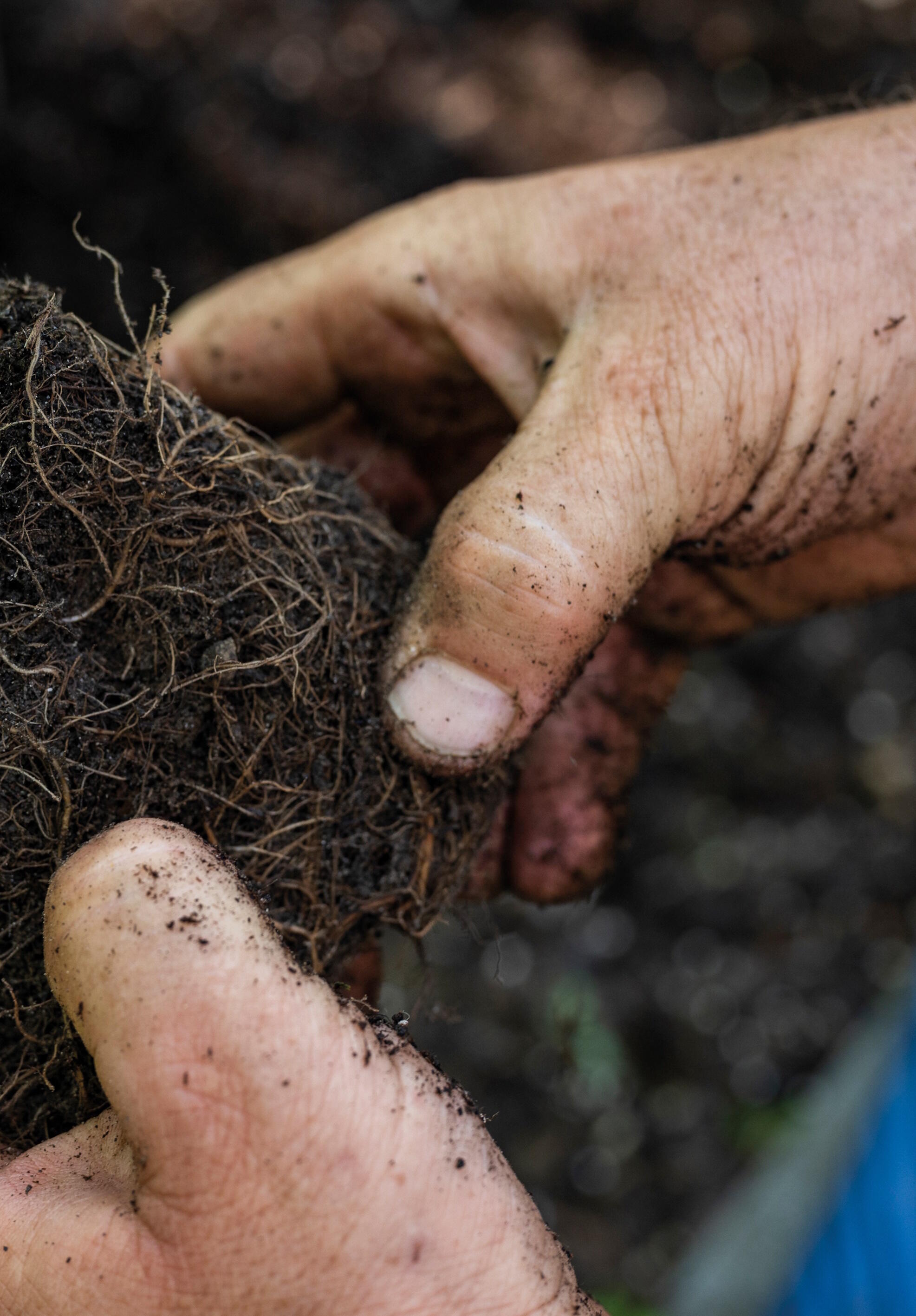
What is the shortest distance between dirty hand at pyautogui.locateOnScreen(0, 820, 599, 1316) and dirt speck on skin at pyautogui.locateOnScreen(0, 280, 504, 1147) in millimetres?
116

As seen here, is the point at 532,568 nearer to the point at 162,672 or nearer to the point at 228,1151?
the point at 162,672

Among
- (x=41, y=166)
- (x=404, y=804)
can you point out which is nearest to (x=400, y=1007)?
(x=404, y=804)

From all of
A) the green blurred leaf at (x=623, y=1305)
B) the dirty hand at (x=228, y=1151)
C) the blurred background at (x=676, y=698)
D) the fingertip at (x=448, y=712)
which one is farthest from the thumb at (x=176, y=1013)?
the green blurred leaf at (x=623, y=1305)

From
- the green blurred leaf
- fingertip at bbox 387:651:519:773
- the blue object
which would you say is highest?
fingertip at bbox 387:651:519:773

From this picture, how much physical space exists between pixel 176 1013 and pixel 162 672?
45cm

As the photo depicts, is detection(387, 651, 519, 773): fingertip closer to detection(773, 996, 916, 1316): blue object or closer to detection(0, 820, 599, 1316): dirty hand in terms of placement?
detection(0, 820, 599, 1316): dirty hand

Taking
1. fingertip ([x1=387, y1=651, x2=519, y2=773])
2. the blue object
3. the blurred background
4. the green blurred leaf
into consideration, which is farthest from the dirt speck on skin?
the green blurred leaf

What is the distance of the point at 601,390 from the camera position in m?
1.20

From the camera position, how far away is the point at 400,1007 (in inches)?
109

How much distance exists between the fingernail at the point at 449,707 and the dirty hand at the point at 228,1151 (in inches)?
13.9

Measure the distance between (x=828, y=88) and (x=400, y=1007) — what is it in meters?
3.26

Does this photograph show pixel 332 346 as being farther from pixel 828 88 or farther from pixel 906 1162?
pixel 828 88

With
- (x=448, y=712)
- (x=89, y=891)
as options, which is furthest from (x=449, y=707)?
(x=89, y=891)

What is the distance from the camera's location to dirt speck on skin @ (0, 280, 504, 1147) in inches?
43.0
